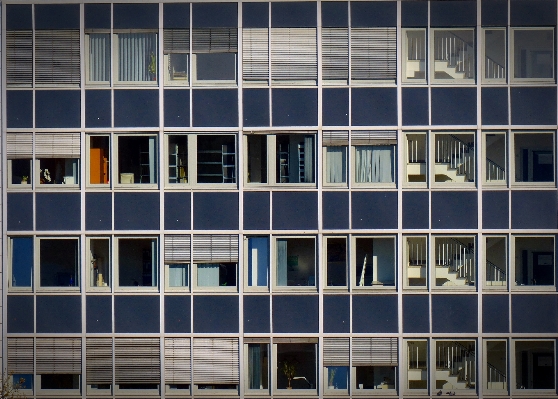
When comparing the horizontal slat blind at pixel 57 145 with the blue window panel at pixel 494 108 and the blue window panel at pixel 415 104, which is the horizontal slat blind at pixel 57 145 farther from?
the blue window panel at pixel 494 108

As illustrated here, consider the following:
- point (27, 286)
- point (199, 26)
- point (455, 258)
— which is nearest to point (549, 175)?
point (455, 258)

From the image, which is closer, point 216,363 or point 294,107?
point 294,107

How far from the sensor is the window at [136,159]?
16375mm

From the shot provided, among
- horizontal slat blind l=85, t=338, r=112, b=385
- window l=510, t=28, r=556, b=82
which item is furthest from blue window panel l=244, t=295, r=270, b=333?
window l=510, t=28, r=556, b=82

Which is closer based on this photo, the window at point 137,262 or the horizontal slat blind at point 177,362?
the horizontal slat blind at point 177,362

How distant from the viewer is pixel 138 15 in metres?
16.4

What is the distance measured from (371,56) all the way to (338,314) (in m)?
6.58

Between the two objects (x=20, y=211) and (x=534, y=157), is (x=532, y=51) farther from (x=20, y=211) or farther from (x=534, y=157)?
(x=20, y=211)

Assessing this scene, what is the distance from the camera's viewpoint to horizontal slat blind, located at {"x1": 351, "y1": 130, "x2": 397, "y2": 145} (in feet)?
52.9

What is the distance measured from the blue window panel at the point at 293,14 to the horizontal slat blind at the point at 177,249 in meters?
5.90

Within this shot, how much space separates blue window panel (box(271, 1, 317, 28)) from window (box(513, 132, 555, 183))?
19.7 feet

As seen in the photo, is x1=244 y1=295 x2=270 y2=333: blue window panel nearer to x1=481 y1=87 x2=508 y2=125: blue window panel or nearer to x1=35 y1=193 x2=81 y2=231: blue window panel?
x1=35 y1=193 x2=81 y2=231: blue window panel

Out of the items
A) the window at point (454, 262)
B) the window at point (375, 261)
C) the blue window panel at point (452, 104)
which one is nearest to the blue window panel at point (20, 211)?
the window at point (375, 261)

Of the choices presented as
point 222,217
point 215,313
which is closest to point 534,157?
point 222,217
